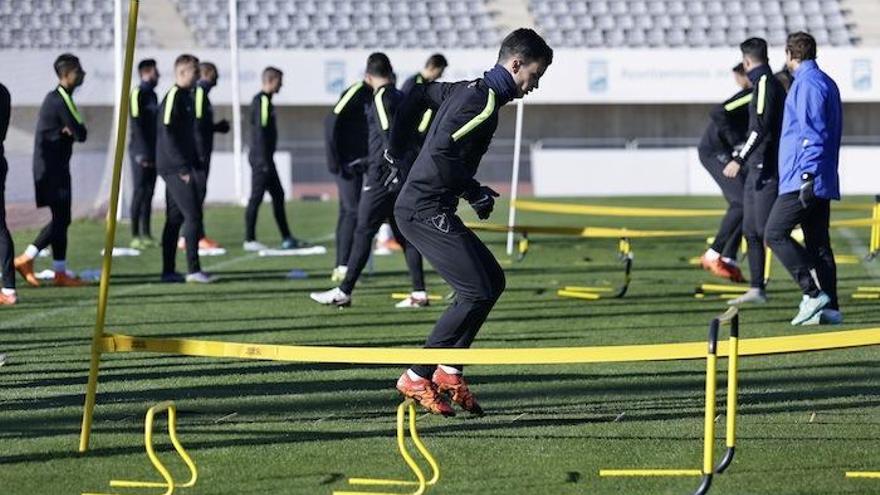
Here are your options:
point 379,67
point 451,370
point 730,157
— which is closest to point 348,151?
point 379,67

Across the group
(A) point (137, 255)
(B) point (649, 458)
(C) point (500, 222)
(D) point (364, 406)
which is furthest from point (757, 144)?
(C) point (500, 222)

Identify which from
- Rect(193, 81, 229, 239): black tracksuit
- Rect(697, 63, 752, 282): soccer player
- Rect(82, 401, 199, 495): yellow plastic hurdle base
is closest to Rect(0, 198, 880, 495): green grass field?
Rect(82, 401, 199, 495): yellow plastic hurdle base

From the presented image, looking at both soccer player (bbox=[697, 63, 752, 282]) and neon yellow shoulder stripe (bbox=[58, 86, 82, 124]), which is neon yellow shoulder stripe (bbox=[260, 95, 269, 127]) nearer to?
neon yellow shoulder stripe (bbox=[58, 86, 82, 124])

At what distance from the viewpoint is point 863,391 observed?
885 cm

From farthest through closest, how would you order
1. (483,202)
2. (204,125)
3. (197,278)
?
(204,125), (197,278), (483,202)

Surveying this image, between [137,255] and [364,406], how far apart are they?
11521mm

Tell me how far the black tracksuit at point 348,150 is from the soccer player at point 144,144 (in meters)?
3.85

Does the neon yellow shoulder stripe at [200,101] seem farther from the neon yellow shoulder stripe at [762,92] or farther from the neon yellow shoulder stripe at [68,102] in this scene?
the neon yellow shoulder stripe at [762,92]

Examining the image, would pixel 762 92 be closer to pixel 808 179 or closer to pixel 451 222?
pixel 808 179

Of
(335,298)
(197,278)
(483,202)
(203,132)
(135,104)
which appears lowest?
(197,278)

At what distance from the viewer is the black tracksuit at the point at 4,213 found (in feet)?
42.0

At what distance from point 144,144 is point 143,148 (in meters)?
0.13

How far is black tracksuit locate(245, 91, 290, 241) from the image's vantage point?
66.8ft

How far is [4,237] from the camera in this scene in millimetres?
13297
